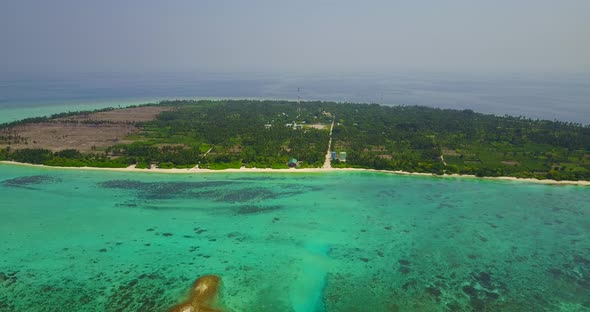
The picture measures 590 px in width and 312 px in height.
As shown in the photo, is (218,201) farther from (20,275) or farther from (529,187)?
(529,187)

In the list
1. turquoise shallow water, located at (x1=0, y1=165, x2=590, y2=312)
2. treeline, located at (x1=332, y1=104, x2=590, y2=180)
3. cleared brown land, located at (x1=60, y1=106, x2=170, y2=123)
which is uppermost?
cleared brown land, located at (x1=60, y1=106, x2=170, y2=123)

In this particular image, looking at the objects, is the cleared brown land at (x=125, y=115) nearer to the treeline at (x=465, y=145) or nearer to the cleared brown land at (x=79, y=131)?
the cleared brown land at (x=79, y=131)

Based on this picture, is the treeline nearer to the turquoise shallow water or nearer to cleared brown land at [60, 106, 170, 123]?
the turquoise shallow water

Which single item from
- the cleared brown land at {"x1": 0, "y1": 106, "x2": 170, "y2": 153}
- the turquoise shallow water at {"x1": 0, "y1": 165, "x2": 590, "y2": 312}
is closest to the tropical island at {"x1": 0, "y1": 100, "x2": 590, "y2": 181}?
the cleared brown land at {"x1": 0, "y1": 106, "x2": 170, "y2": 153}

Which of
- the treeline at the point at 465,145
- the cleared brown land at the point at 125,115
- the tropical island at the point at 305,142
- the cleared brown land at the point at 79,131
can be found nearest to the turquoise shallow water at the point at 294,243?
the tropical island at the point at 305,142

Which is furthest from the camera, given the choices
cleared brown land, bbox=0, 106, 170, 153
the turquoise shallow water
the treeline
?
cleared brown land, bbox=0, 106, 170, 153

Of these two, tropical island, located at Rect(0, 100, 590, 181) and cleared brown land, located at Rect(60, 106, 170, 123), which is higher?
cleared brown land, located at Rect(60, 106, 170, 123)
